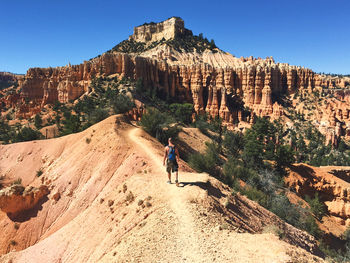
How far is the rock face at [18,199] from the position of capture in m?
12.9

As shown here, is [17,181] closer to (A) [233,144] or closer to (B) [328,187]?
(A) [233,144]

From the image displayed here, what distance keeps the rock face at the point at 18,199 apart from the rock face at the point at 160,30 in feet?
281

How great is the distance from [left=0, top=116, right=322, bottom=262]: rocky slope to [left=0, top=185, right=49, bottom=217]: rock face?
41cm

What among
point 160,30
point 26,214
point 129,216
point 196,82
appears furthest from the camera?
point 160,30

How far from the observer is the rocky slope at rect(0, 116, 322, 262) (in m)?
6.07

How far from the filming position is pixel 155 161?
456 inches

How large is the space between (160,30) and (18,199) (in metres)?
92.7

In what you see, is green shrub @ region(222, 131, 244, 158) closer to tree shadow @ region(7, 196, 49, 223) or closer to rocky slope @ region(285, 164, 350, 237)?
rocky slope @ region(285, 164, 350, 237)

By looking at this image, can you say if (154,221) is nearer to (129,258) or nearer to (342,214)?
(129,258)

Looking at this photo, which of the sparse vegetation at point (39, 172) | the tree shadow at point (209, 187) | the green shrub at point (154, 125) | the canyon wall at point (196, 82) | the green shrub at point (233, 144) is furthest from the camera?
the canyon wall at point (196, 82)

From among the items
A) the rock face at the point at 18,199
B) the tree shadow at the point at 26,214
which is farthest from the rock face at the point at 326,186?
the rock face at the point at 18,199

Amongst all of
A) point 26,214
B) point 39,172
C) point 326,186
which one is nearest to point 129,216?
point 26,214

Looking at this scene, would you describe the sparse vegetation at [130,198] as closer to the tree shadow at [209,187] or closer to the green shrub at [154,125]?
the tree shadow at [209,187]

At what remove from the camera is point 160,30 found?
93.6 metres
